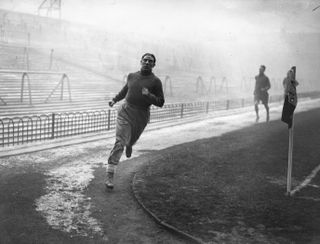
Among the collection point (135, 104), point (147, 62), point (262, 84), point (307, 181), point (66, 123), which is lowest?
point (66, 123)

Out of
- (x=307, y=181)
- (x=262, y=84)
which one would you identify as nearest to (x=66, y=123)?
(x=262, y=84)

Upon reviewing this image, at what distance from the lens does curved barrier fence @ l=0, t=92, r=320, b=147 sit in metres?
9.21

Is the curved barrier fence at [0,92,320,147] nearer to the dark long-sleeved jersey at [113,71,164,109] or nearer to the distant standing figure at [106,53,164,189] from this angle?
the distant standing figure at [106,53,164,189]

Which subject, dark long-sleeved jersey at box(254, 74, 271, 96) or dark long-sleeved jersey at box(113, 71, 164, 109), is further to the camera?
dark long-sleeved jersey at box(254, 74, 271, 96)

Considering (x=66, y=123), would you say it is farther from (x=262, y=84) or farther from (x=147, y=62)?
(x=147, y=62)

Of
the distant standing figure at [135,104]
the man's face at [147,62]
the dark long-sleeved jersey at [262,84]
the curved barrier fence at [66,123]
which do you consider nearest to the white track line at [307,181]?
the distant standing figure at [135,104]

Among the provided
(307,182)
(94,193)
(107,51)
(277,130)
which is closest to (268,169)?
(307,182)

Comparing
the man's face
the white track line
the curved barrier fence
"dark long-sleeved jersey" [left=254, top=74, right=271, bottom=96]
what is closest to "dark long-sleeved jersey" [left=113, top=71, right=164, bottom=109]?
the man's face

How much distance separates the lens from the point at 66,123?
14.0 metres

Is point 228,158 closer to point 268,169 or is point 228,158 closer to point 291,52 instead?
point 268,169

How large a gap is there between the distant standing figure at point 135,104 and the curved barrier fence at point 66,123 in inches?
154

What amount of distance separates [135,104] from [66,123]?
9.01m

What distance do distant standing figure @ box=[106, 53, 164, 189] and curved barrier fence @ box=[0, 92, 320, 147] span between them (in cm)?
392

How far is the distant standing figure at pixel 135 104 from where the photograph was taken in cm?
Result: 546
